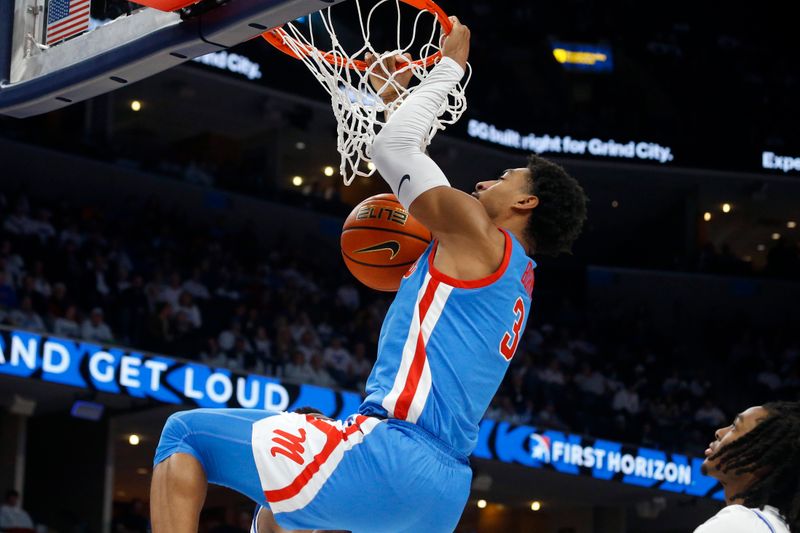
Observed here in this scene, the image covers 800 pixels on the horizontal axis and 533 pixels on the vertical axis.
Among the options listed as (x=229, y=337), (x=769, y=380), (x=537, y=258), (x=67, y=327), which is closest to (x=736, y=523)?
(x=67, y=327)

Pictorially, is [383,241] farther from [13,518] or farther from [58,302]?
[58,302]

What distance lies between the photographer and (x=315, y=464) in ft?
10.3

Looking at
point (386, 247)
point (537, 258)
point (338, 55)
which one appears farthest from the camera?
point (537, 258)

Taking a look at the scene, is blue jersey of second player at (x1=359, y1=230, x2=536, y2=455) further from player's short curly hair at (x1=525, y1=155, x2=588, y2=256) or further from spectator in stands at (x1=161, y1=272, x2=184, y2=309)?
spectator in stands at (x1=161, y1=272, x2=184, y2=309)

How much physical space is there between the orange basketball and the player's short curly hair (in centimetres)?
38

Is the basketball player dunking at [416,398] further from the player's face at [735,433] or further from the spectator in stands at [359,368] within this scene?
the spectator in stands at [359,368]

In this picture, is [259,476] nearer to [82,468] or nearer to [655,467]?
[82,468]

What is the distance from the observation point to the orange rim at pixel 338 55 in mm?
4219

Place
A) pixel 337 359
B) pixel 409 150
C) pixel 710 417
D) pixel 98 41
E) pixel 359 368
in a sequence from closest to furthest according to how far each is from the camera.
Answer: pixel 409 150 < pixel 98 41 < pixel 337 359 < pixel 359 368 < pixel 710 417

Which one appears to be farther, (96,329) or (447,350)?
(96,329)

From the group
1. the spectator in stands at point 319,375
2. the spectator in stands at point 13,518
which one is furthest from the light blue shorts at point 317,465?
the spectator in stands at point 319,375

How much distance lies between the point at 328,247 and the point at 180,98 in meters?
3.60

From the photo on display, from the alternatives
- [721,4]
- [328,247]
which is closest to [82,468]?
[328,247]

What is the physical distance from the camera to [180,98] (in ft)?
64.8
